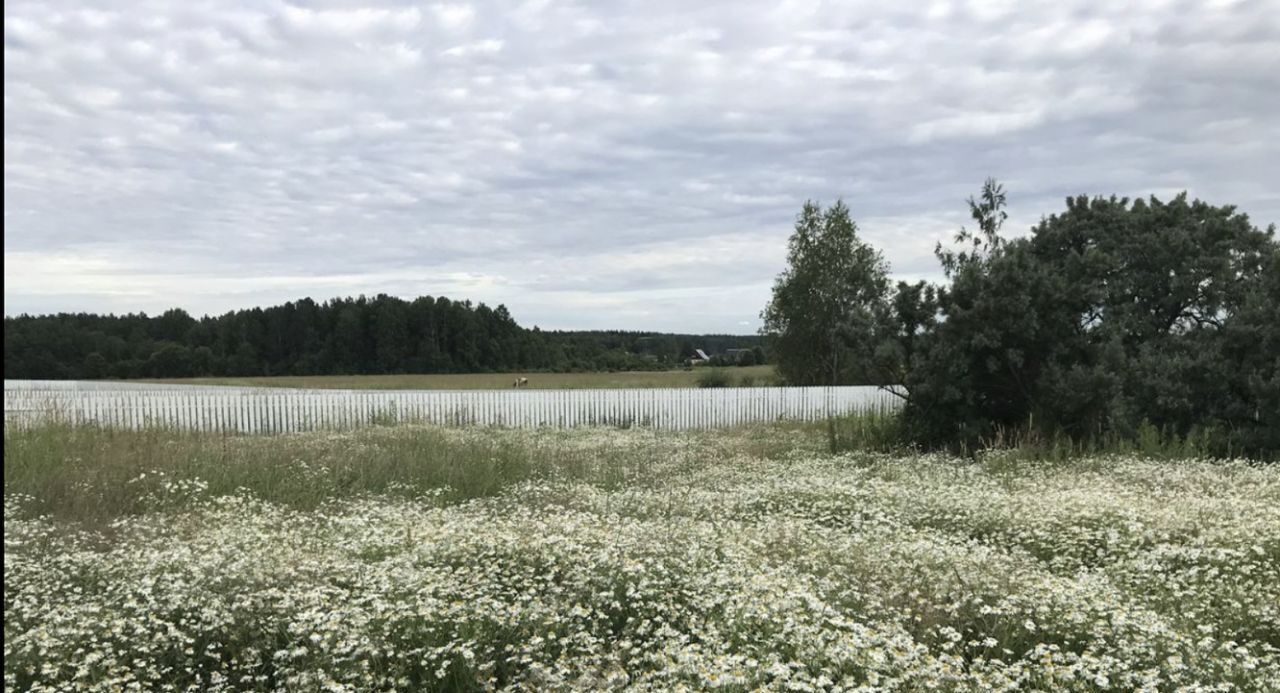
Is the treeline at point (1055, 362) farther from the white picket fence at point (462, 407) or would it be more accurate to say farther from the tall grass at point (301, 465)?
the white picket fence at point (462, 407)

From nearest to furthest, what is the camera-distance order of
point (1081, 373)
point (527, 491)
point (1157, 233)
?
point (527, 491), point (1081, 373), point (1157, 233)

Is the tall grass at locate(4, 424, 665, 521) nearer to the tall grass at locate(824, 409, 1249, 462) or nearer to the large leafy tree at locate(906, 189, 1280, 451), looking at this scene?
the tall grass at locate(824, 409, 1249, 462)

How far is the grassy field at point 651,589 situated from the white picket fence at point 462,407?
42.4 ft

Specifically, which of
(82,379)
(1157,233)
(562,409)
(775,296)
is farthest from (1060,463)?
(82,379)

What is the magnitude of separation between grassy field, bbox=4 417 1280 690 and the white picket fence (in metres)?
12.9

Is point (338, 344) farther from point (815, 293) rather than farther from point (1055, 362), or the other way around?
point (1055, 362)

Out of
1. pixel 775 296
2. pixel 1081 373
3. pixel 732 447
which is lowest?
pixel 732 447

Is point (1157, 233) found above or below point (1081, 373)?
above

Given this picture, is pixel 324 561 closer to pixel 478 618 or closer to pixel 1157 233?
pixel 478 618

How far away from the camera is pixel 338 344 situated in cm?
6738

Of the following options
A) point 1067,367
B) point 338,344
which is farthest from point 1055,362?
point 338,344

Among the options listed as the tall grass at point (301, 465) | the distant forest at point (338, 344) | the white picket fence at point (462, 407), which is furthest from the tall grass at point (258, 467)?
the distant forest at point (338, 344)

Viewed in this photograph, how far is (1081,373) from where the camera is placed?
14.4 metres

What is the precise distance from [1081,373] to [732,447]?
5.95m
